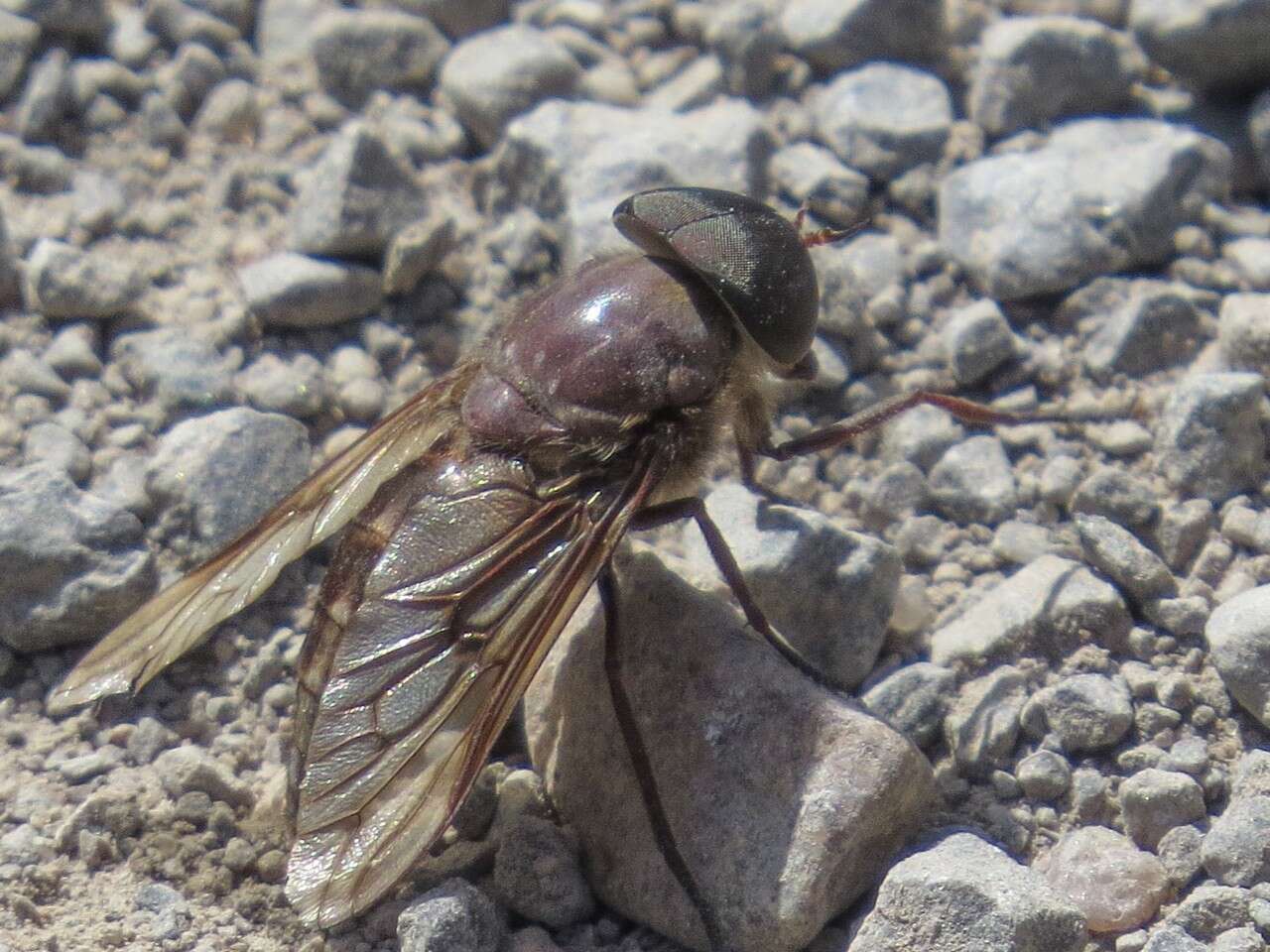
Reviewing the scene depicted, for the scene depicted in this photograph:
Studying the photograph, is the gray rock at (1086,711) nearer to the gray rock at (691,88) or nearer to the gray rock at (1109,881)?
the gray rock at (1109,881)

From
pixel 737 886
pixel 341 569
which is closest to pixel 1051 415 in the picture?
pixel 737 886

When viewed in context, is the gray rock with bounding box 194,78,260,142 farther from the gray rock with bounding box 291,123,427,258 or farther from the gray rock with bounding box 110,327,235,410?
the gray rock with bounding box 110,327,235,410

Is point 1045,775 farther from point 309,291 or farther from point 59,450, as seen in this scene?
A: point 59,450

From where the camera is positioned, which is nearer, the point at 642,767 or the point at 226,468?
the point at 642,767

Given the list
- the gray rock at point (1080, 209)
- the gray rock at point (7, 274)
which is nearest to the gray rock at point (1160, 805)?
the gray rock at point (1080, 209)

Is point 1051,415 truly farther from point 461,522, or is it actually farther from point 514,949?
point 514,949

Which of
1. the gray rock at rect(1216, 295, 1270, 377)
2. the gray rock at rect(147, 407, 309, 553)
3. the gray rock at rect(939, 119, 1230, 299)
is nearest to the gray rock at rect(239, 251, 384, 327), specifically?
the gray rock at rect(147, 407, 309, 553)

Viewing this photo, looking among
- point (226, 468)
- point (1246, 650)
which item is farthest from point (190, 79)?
point (1246, 650)
